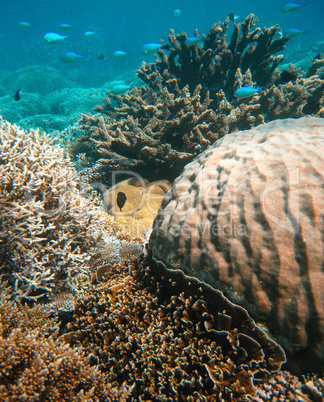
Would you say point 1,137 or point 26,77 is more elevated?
point 26,77

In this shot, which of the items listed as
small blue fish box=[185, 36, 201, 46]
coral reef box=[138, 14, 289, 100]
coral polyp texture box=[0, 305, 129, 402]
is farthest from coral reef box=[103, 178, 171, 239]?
small blue fish box=[185, 36, 201, 46]

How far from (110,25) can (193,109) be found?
293 feet

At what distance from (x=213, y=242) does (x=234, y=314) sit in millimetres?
661

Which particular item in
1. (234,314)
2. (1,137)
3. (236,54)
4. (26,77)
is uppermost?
(26,77)

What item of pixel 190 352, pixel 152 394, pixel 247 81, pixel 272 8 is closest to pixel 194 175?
pixel 190 352

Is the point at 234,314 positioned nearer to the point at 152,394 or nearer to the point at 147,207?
the point at 152,394

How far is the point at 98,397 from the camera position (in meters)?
1.72

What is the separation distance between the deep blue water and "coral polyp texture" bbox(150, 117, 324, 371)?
109 ft

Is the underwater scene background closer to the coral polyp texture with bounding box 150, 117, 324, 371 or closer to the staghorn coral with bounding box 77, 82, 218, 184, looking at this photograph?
the coral polyp texture with bounding box 150, 117, 324, 371

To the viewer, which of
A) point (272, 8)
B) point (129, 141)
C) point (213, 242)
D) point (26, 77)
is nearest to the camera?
point (213, 242)

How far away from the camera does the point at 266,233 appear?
194 centimetres

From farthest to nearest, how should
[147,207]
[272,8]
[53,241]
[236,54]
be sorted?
[272,8], [236,54], [147,207], [53,241]

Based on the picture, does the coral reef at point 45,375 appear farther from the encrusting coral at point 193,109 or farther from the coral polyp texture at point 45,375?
the encrusting coral at point 193,109

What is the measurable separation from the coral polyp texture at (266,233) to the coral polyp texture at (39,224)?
1.15 m
